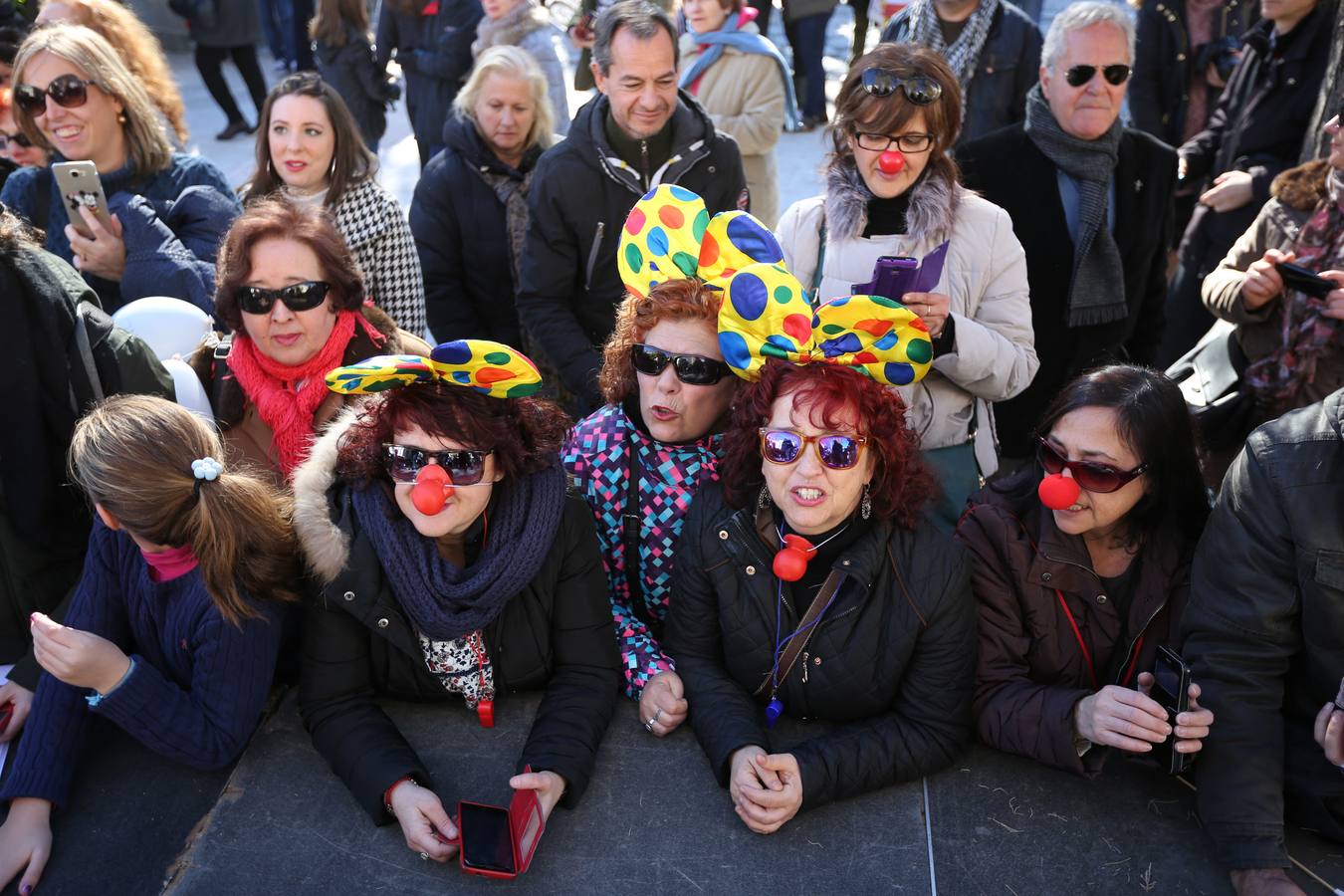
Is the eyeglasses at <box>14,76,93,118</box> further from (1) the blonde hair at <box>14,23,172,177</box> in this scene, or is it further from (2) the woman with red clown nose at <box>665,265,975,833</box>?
(2) the woman with red clown nose at <box>665,265,975,833</box>

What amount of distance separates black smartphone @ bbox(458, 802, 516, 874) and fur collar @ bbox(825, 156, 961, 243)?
180cm

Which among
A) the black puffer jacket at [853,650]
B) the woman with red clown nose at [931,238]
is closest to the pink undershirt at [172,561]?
the black puffer jacket at [853,650]

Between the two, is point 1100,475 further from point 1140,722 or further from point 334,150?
point 334,150

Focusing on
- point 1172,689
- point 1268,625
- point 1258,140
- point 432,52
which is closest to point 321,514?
point 1172,689

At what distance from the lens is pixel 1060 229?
156 inches

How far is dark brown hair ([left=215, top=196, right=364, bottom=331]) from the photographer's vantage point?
10.7 feet

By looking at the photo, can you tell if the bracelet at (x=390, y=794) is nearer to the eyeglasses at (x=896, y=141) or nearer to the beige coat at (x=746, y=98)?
the eyeglasses at (x=896, y=141)

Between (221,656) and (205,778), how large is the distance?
446mm

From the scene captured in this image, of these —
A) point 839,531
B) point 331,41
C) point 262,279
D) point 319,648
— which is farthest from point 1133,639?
point 331,41

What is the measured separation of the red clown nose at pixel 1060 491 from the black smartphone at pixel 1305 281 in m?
1.28

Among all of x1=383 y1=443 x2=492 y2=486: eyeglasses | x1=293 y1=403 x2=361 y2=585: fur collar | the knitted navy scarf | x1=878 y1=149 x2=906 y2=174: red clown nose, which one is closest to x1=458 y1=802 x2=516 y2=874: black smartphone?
the knitted navy scarf

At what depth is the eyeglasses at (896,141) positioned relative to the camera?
10.3 ft

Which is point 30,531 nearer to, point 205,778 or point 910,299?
point 205,778

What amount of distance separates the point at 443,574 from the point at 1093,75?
2.77 metres
